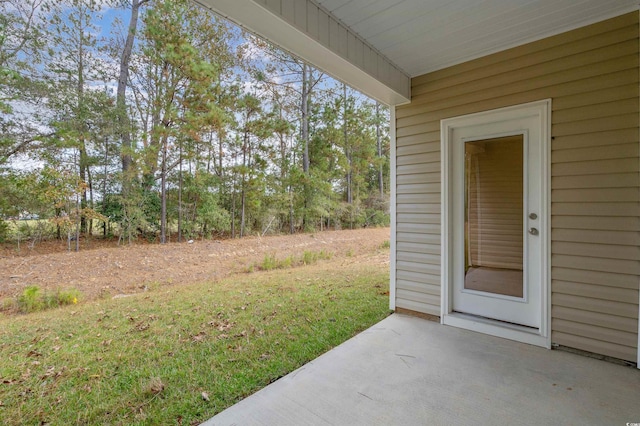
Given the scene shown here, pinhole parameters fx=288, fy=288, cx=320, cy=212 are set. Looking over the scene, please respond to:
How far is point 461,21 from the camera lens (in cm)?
203

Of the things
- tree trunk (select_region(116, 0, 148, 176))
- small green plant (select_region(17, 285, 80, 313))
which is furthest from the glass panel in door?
tree trunk (select_region(116, 0, 148, 176))

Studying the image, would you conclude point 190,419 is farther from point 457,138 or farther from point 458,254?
point 457,138

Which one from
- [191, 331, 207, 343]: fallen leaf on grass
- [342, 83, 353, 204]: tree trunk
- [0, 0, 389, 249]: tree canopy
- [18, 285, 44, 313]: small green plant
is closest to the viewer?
[191, 331, 207, 343]: fallen leaf on grass

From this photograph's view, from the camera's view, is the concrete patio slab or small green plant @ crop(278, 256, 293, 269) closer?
the concrete patio slab

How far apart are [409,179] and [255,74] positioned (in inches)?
251

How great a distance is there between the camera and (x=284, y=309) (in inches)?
123

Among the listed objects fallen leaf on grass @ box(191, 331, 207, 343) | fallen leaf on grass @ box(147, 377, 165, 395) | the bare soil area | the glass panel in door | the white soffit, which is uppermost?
the white soffit

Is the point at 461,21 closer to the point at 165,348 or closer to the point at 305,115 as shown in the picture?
the point at 165,348

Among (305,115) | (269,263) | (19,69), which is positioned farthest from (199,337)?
(305,115)

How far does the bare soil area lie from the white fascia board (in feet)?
12.7

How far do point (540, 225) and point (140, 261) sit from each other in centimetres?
562

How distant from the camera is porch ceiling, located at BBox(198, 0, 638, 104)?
65.4 inches

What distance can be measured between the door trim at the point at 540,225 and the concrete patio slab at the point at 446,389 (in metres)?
0.13

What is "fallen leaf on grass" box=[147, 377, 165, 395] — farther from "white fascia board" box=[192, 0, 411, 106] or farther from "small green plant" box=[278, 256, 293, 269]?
"small green plant" box=[278, 256, 293, 269]
